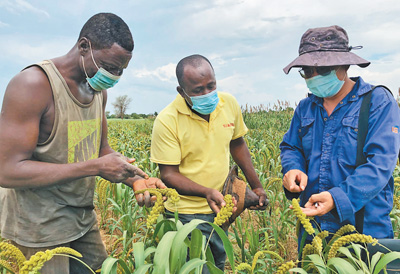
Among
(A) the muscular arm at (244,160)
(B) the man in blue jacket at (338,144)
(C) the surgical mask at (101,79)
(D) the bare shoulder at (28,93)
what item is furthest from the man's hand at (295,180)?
(D) the bare shoulder at (28,93)

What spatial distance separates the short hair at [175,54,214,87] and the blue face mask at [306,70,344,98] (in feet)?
1.96

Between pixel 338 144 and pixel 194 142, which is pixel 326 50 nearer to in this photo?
pixel 338 144

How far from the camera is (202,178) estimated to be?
1913 millimetres

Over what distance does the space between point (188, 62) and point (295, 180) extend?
88 centimetres

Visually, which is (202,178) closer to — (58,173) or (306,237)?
(306,237)

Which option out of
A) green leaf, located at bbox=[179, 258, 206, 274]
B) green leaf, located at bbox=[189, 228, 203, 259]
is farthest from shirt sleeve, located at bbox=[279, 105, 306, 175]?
green leaf, located at bbox=[179, 258, 206, 274]

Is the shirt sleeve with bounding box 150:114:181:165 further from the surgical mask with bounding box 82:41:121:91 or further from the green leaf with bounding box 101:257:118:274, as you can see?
the green leaf with bounding box 101:257:118:274

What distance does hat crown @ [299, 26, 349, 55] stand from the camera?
1.68 meters

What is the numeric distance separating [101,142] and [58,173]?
0.62 metres

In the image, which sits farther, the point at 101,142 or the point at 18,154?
the point at 101,142

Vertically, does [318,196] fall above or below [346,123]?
below

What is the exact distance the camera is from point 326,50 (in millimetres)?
1667

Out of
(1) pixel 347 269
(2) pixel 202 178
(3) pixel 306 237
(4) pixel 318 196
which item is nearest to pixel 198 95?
(2) pixel 202 178

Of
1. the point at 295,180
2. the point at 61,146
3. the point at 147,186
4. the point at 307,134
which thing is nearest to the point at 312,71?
the point at 307,134
